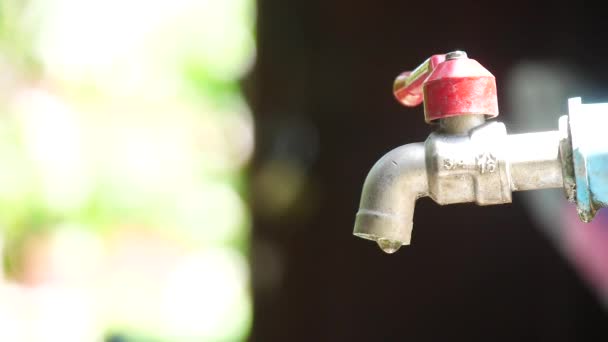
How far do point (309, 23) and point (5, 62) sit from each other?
1142mm

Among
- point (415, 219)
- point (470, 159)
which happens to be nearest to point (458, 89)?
point (470, 159)

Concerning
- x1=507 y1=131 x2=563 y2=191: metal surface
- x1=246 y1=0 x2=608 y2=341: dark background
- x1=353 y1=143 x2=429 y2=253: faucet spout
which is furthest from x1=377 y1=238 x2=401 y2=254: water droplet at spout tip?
x1=246 y1=0 x2=608 y2=341: dark background

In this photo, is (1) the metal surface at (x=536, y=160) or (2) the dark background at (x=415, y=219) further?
(2) the dark background at (x=415, y=219)

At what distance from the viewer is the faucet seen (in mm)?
468

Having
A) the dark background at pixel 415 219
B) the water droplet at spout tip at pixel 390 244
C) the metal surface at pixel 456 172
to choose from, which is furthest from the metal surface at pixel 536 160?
the dark background at pixel 415 219

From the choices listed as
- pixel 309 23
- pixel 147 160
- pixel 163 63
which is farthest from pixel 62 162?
pixel 309 23

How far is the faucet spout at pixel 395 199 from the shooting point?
1.71 ft

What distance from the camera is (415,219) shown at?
4.29ft

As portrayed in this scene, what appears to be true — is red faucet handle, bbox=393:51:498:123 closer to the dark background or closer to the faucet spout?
the faucet spout

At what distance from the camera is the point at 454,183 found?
512 mm

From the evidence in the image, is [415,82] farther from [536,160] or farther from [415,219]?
[415,219]

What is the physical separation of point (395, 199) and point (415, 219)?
80 centimetres

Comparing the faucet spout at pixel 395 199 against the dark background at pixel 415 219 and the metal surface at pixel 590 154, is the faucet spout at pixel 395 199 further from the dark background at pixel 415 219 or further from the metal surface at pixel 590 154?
the dark background at pixel 415 219

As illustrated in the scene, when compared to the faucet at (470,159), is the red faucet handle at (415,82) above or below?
above
